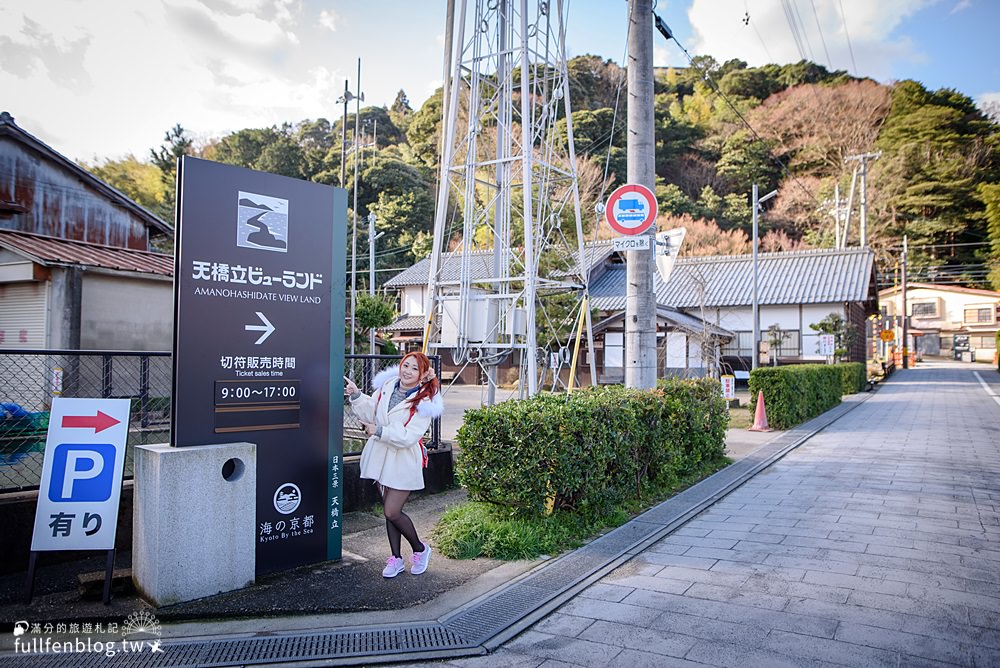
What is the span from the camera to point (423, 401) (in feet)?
15.5

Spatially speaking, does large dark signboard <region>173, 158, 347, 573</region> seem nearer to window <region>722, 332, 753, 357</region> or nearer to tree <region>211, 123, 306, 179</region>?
window <region>722, 332, 753, 357</region>

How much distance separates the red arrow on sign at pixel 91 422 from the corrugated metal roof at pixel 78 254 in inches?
345

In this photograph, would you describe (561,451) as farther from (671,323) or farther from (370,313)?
(671,323)

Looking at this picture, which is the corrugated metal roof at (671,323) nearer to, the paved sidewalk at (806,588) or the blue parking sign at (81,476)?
the paved sidewalk at (806,588)

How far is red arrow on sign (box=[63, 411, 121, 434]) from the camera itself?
14.2 feet

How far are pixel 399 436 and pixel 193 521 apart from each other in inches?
55.5

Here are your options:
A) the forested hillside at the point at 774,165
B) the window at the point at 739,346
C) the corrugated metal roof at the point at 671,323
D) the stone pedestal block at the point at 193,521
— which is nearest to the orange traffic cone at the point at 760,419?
the corrugated metal roof at the point at 671,323

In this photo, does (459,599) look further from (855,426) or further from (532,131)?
(855,426)

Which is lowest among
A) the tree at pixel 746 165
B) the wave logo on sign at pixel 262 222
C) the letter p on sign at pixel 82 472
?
the letter p on sign at pixel 82 472

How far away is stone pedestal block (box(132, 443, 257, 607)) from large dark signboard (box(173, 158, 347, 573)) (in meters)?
0.12

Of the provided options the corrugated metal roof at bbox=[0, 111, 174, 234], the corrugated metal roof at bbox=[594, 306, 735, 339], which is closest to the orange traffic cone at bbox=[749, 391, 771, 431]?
the corrugated metal roof at bbox=[594, 306, 735, 339]

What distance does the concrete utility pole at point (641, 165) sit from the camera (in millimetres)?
8320

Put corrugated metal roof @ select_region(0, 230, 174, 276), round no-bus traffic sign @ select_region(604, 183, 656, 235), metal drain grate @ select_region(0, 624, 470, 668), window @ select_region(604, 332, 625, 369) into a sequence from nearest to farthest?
metal drain grate @ select_region(0, 624, 470, 668) < round no-bus traffic sign @ select_region(604, 183, 656, 235) < corrugated metal roof @ select_region(0, 230, 174, 276) < window @ select_region(604, 332, 625, 369)

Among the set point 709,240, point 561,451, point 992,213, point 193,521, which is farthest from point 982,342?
point 193,521
